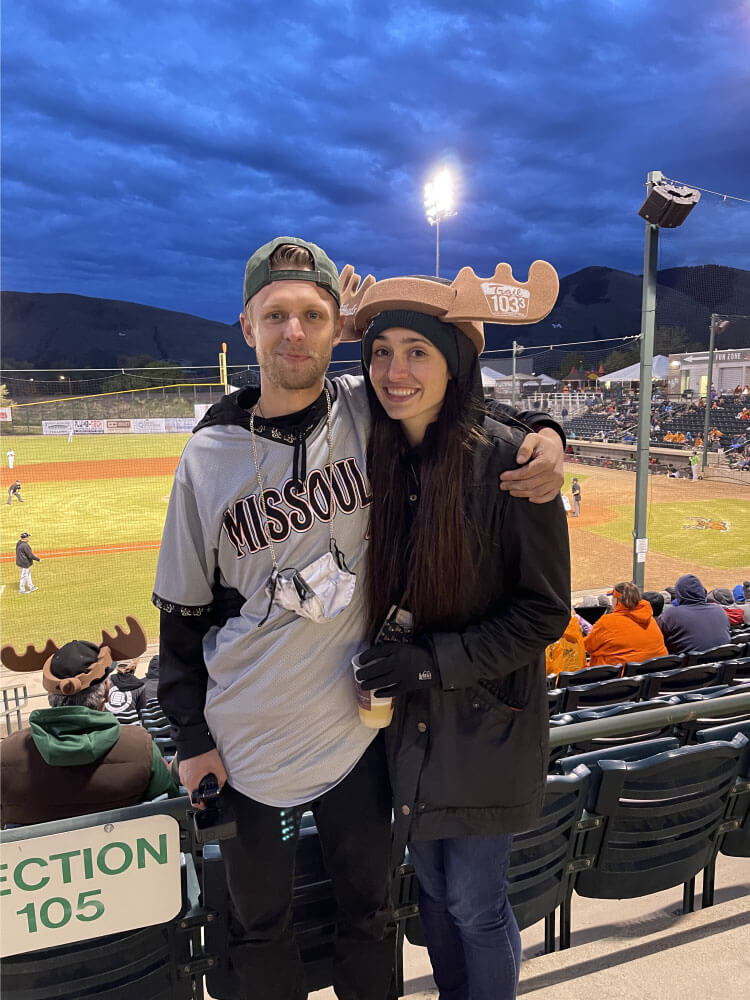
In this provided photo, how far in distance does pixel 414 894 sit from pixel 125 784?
0.86 metres

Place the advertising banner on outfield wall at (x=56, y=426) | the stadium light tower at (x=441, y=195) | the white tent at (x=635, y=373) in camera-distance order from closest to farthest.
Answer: the stadium light tower at (x=441, y=195), the white tent at (x=635, y=373), the advertising banner on outfield wall at (x=56, y=426)

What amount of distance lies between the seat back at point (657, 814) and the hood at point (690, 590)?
3217 mm

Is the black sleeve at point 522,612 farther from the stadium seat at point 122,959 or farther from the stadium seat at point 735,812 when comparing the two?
the stadium seat at point 735,812

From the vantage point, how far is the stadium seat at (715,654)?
4.64 meters

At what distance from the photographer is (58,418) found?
38500 millimetres

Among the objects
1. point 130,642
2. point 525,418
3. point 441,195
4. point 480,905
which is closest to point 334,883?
point 480,905

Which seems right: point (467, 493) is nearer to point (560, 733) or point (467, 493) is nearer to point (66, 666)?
point (560, 733)

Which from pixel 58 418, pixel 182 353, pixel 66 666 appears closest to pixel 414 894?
pixel 66 666

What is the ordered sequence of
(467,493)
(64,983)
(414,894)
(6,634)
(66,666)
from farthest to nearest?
(6,634) → (66,666) → (414,894) → (64,983) → (467,493)

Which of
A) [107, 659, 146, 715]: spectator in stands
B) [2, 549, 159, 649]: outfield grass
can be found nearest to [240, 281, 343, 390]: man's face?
[107, 659, 146, 715]: spectator in stands

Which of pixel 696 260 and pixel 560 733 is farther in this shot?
pixel 696 260

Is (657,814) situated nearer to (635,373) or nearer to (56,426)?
Result: (635,373)

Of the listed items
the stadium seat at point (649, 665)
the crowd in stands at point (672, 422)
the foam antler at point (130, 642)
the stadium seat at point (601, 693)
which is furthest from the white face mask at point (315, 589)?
the crowd in stands at point (672, 422)

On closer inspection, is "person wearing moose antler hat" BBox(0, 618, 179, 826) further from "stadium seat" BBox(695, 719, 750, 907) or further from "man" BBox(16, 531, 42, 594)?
"man" BBox(16, 531, 42, 594)
